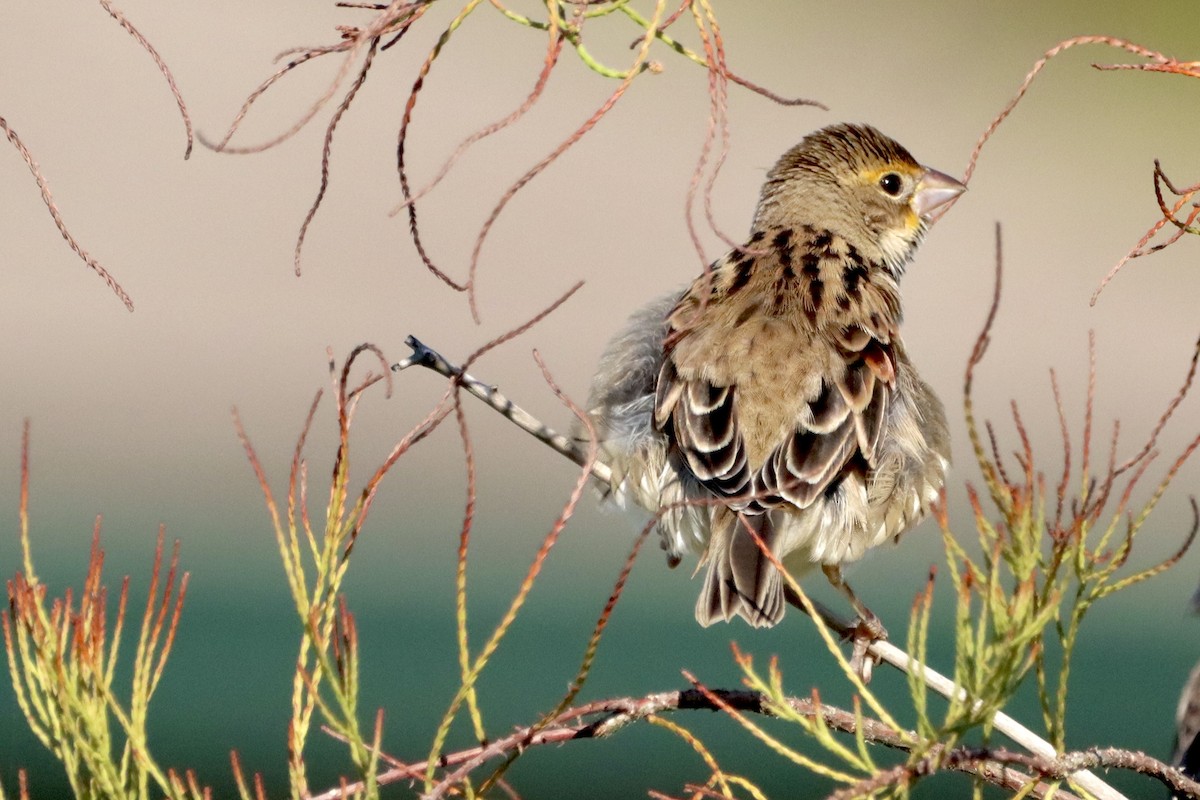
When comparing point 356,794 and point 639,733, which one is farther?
point 639,733

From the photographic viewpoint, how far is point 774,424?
368 cm

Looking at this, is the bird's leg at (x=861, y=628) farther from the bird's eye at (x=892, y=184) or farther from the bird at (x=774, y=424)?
the bird's eye at (x=892, y=184)

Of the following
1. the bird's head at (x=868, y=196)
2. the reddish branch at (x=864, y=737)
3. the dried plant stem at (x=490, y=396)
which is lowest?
the reddish branch at (x=864, y=737)

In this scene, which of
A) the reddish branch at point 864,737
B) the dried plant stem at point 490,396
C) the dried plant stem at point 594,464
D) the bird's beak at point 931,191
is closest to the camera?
the reddish branch at point 864,737

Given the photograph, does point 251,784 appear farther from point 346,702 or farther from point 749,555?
point 346,702

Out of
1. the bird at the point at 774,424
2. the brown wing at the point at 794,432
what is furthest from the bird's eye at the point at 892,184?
the brown wing at the point at 794,432

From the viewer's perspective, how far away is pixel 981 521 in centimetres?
213

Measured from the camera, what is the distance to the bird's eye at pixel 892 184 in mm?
4789

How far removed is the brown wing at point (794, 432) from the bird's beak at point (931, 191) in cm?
104

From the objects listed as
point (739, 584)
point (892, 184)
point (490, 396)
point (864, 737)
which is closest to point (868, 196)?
point (892, 184)

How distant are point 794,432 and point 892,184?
1426mm

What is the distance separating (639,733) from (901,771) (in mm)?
4734

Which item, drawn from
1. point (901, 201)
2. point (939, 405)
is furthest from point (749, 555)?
point (901, 201)

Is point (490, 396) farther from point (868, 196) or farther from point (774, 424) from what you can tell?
point (868, 196)
